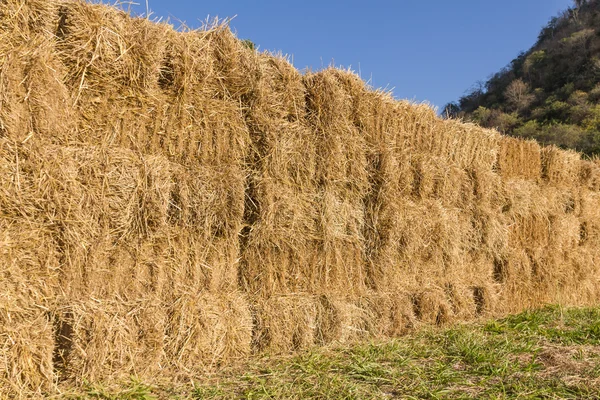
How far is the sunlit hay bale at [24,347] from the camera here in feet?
11.5

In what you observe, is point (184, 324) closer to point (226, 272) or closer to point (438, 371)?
point (226, 272)

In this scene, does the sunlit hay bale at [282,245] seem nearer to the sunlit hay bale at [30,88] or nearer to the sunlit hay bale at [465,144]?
the sunlit hay bale at [30,88]

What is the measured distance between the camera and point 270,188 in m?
5.02

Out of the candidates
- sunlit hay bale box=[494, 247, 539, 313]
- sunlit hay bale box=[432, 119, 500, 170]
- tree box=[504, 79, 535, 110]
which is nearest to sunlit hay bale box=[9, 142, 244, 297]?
sunlit hay bale box=[432, 119, 500, 170]

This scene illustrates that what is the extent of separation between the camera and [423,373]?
4406mm

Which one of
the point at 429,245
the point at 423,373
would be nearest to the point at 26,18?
the point at 423,373

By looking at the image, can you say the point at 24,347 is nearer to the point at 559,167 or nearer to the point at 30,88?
the point at 30,88

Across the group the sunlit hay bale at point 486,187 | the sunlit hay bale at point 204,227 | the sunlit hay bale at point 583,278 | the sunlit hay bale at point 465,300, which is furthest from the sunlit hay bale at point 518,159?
the sunlit hay bale at point 204,227

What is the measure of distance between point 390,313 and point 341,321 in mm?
881

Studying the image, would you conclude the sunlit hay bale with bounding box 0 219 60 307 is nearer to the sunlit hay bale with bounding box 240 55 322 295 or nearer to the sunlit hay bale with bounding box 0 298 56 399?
the sunlit hay bale with bounding box 0 298 56 399

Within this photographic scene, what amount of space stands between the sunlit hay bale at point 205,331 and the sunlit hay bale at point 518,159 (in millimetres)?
5331

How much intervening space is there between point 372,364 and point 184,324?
5.70 feet

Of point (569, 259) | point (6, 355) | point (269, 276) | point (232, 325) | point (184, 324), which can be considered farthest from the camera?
point (569, 259)

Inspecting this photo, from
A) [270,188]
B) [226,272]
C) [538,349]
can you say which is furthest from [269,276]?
[538,349]
